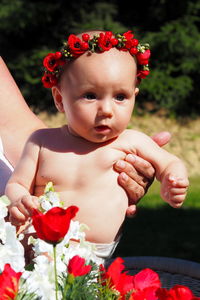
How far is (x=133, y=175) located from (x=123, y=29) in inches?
324

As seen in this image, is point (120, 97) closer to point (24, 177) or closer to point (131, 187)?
point (131, 187)

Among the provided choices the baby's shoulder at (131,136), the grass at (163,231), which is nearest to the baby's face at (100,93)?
the baby's shoulder at (131,136)

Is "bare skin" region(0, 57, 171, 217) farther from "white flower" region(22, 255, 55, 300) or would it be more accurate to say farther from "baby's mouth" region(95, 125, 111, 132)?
"white flower" region(22, 255, 55, 300)

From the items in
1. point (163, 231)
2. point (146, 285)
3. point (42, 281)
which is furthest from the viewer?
point (163, 231)

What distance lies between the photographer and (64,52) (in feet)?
7.20

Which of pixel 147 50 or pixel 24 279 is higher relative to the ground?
pixel 147 50

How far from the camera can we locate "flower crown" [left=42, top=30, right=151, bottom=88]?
2146 millimetres

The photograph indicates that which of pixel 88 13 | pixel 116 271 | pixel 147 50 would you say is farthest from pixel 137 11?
pixel 116 271

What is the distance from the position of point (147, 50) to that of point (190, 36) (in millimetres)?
8701

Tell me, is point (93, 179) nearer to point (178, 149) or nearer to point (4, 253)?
point (4, 253)

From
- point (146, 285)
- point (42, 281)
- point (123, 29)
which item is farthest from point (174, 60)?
point (42, 281)

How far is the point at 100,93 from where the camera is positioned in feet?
6.99

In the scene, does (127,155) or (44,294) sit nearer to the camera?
(44,294)

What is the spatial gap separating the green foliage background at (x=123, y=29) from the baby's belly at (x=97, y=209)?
27.2 ft
